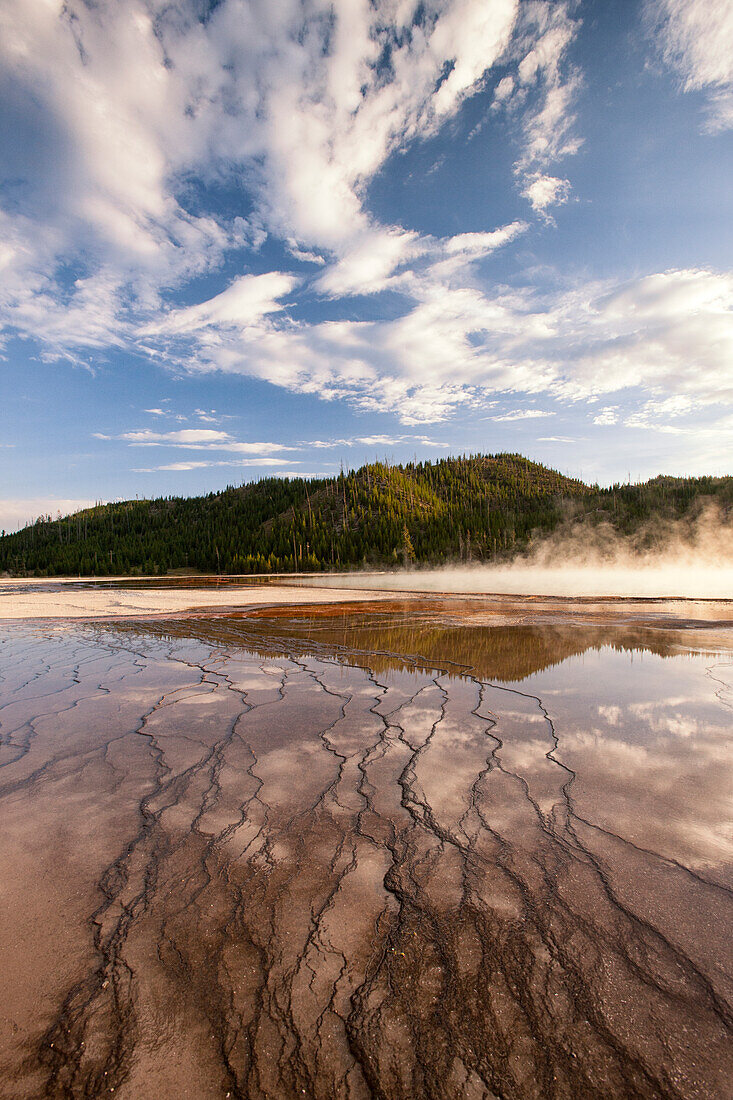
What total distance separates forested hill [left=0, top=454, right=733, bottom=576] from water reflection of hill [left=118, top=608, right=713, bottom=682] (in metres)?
86.9

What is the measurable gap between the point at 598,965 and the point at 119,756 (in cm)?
611

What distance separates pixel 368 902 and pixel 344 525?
143 meters

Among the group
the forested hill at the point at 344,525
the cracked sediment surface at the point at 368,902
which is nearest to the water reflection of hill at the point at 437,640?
the cracked sediment surface at the point at 368,902

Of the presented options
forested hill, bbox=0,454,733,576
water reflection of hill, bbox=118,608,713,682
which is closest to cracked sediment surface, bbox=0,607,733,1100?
water reflection of hill, bbox=118,608,713,682

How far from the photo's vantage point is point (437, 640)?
631 inches

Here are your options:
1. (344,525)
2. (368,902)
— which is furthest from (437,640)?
(344,525)

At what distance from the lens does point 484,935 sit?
3346 millimetres

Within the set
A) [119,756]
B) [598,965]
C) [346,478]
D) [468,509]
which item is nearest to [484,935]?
[598,965]

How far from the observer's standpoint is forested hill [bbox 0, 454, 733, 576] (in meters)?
117

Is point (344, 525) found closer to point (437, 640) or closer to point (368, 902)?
point (437, 640)

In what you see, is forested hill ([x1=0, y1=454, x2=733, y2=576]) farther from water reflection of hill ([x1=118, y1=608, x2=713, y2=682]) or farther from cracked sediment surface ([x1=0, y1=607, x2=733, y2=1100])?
cracked sediment surface ([x1=0, y1=607, x2=733, y2=1100])

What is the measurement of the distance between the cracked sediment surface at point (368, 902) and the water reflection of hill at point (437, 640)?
4012 millimetres

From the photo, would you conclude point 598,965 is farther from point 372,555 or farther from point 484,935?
point 372,555

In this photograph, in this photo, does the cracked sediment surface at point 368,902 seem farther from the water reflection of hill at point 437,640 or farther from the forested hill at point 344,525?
the forested hill at point 344,525
